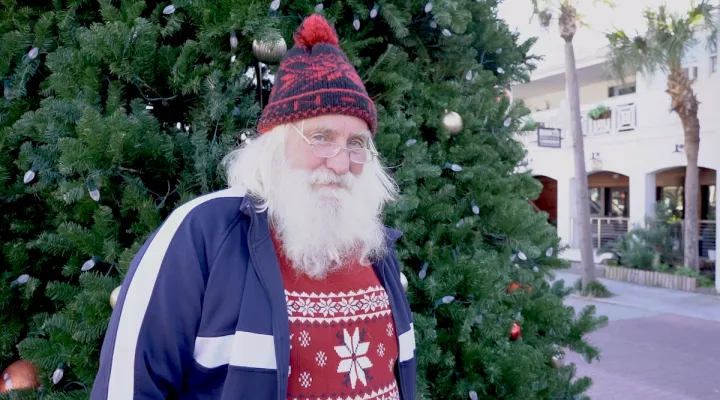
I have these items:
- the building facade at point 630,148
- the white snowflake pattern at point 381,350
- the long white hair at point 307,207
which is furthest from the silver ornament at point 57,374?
the building facade at point 630,148

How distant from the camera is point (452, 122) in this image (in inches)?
104

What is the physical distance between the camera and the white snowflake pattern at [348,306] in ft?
5.04

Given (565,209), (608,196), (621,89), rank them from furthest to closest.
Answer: (608,196) < (621,89) < (565,209)

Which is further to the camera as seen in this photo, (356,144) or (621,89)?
(621,89)

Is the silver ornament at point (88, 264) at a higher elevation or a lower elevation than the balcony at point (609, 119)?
lower

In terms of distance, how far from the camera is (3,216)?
219cm

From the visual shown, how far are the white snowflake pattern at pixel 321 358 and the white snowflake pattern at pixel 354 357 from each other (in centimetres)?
4

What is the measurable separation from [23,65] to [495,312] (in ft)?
7.25

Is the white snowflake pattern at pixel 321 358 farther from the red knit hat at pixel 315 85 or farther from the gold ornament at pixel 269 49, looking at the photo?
the gold ornament at pixel 269 49

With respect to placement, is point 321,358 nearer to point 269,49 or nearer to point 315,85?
point 315,85

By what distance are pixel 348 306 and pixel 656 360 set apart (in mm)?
7632

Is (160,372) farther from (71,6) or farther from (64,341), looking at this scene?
(71,6)

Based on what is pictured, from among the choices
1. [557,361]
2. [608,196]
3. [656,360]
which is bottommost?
[656,360]

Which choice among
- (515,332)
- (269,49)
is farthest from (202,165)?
(515,332)
